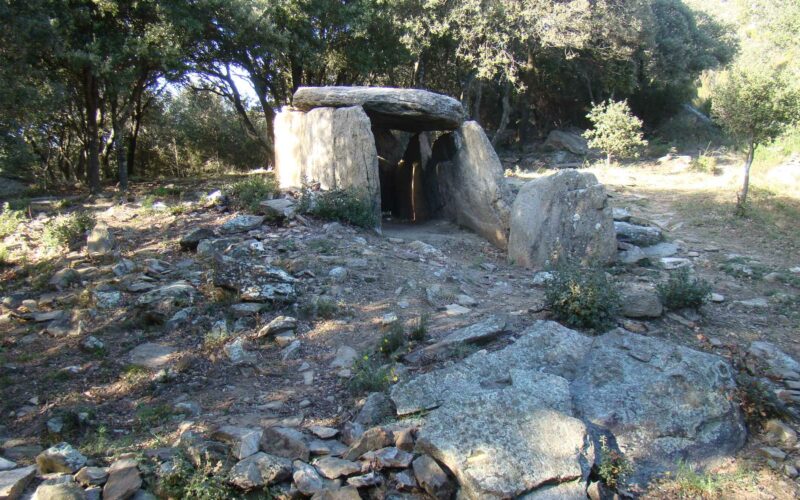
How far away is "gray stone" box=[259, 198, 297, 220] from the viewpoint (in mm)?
8711

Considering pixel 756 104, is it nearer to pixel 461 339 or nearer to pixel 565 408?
pixel 461 339

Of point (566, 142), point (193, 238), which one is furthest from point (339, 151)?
point (566, 142)

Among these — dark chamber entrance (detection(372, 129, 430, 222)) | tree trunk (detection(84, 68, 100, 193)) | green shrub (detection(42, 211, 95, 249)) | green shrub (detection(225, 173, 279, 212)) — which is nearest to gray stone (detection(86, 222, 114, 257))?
green shrub (detection(42, 211, 95, 249))

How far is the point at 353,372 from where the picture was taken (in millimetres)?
5184

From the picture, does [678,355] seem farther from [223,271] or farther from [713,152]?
[713,152]

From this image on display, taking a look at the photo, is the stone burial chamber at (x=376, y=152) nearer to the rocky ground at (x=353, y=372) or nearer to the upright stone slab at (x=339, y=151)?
the upright stone slab at (x=339, y=151)

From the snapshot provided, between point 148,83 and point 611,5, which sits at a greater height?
point 611,5

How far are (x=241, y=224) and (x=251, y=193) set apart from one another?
3.44 ft

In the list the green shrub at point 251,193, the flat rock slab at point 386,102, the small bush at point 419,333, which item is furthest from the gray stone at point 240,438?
the flat rock slab at point 386,102

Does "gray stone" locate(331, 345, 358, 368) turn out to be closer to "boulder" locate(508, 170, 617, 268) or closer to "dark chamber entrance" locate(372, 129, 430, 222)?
"boulder" locate(508, 170, 617, 268)

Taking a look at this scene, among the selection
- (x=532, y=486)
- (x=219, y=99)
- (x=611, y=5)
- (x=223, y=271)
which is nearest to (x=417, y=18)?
(x=611, y=5)

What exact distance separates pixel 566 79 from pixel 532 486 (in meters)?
19.7

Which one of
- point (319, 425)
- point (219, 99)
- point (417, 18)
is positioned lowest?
point (319, 425)

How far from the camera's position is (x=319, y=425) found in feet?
14.7
